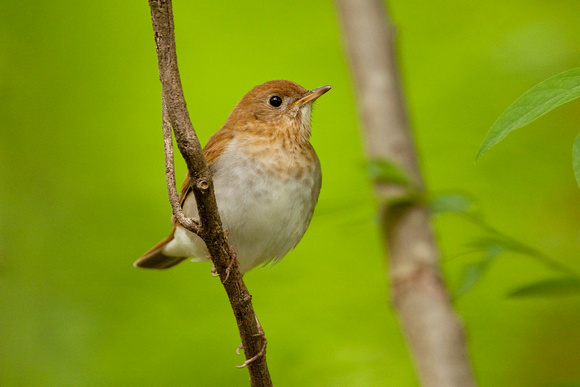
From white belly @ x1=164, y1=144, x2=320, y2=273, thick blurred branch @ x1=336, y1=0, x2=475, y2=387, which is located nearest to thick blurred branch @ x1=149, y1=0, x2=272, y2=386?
thick blurred branch @ x1=336, y1=0, x2=475, y2=387

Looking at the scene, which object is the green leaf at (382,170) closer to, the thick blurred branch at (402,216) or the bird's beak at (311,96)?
the thick blurred branch at (402,216)

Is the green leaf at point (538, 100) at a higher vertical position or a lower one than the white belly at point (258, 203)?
lower

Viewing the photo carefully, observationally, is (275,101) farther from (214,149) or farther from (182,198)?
(182,198)

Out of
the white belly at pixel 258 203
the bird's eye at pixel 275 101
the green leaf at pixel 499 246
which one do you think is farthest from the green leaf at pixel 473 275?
the bird's eye at pixel 275 101

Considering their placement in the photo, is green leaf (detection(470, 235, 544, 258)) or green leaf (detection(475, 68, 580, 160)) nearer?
green leaf (detection(475, 68, 580, 160))

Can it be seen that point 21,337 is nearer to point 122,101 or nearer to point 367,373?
point 122,101

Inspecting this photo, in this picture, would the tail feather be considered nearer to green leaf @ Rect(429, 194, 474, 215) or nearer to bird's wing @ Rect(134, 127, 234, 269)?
bird's wing @ Rect(134, 127, 234, 269)
